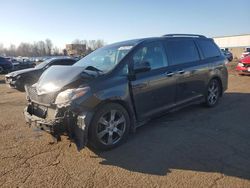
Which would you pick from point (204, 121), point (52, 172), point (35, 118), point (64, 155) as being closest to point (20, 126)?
point (35, 118)

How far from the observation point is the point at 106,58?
5.28m

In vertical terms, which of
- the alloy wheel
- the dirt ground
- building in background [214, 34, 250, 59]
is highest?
building in background [214, 34, 250, 59]

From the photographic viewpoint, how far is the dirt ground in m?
3.47

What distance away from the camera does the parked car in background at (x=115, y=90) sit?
406cm

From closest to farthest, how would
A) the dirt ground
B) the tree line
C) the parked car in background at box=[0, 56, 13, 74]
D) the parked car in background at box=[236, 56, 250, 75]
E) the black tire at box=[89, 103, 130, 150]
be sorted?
1. the dirt ground
2. the black tire at box=[89, 103, 130, 150]
3. the parked car in background at box=[236, 56, 250, 75]
4. the parked car in background at box=[0, 56, 13, 74]
5. the tree line

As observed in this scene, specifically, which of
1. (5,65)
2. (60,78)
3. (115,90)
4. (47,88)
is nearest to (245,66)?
(115,90)

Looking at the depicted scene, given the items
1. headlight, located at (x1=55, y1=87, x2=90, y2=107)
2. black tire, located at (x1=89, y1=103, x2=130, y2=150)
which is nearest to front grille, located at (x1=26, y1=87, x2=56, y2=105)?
headlight, located at (x1=55, y1=87, x2=90, y2=107)

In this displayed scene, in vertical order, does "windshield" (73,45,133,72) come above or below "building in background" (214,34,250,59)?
below

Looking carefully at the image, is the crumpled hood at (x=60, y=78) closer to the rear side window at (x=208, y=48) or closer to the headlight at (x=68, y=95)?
the headlight at (x=68, y=95)

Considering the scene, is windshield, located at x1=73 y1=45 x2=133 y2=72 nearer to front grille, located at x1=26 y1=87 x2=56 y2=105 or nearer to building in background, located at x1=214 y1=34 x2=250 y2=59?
front grille, located at x1=26 y1=87 x2=56 y2=105

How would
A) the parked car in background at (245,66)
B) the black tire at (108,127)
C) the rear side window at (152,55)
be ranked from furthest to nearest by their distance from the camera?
the parked car in background at (245,66), the rear side window at (152,55), the black tire at (108,127)

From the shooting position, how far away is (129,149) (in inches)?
175

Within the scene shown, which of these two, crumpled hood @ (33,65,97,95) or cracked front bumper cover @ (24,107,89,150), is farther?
crumpled hood @ (33,65,97,95)

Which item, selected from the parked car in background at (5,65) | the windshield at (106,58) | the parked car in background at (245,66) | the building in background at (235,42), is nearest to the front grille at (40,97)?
the windshield at (106,58)
